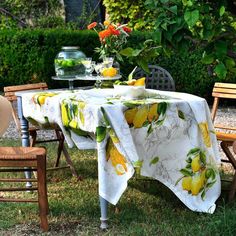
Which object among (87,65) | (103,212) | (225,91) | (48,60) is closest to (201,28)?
(103,212)

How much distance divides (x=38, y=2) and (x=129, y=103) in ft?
33.2

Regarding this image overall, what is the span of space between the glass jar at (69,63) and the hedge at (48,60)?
4.91 m

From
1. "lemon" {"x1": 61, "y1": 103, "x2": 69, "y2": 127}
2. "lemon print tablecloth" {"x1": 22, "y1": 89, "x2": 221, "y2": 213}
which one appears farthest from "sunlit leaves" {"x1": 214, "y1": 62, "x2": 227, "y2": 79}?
"lemon" {"x1": 61, "y1": 103, "x2": 69, "y2": 127}

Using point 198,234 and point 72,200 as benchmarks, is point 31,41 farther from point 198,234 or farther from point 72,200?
point 198,234

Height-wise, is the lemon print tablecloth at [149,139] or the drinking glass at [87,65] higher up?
the drinking glass at [87,65]

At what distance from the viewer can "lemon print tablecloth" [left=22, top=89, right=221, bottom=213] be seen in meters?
3.25

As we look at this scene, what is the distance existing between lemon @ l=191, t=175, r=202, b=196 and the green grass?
0.18 metres

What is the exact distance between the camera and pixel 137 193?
4.25 meters

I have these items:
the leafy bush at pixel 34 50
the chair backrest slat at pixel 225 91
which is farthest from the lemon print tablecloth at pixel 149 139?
the leafy bush at pixel 34 50

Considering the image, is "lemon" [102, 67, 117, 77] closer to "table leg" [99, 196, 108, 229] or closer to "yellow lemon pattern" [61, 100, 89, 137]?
"yellow lemon pattern" [61, 100, 89, 137]

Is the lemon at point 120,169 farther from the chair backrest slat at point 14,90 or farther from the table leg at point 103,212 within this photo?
the chair backrest slat at point 14,90

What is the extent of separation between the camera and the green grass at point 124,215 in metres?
3.32

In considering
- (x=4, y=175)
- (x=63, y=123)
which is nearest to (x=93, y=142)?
(x=63, y=123)

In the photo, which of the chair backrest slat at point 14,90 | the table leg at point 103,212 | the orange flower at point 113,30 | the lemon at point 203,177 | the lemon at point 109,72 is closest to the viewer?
the table leg at point 103,212
